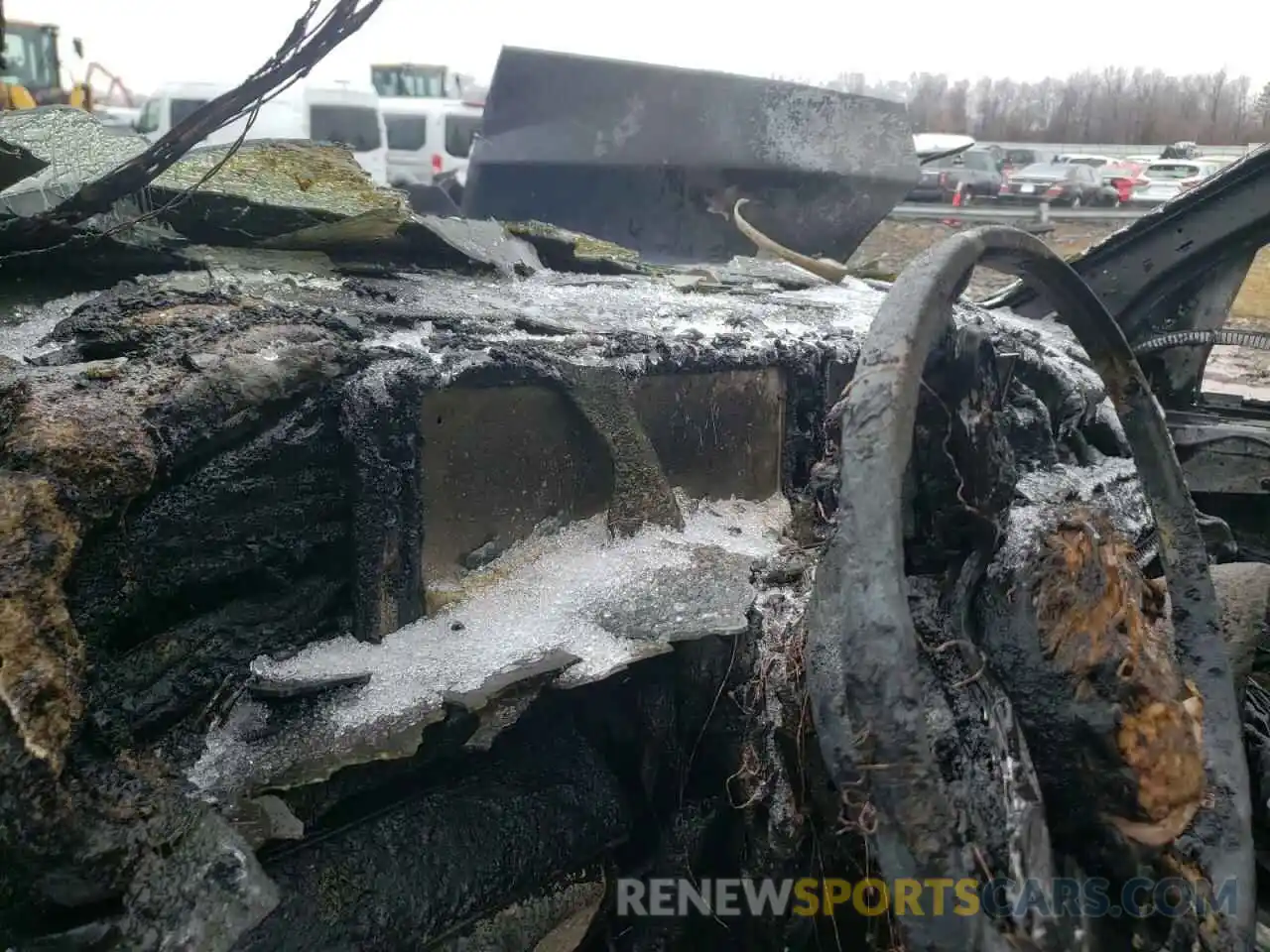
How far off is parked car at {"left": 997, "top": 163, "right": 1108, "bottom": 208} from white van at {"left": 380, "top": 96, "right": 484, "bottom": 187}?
9.45 meters

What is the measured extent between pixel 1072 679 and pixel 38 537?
1.55m

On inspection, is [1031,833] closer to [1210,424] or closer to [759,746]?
[759,746]

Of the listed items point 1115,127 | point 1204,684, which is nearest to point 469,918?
point 1204,684

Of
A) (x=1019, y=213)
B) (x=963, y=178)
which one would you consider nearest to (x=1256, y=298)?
(x=1019, y=213)

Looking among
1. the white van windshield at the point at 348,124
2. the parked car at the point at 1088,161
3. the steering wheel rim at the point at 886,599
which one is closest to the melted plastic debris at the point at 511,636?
the steering wheel rim at the point at 886,599

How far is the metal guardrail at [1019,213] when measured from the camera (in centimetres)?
1599

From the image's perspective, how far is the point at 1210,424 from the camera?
4.13 metres

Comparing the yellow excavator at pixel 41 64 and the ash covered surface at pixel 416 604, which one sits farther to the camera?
the yellow excavator at pixel 41 64

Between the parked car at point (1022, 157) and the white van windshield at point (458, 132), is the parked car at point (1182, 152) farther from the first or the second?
the white van windshield at point (458, 132)

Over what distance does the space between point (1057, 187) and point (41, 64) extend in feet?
51.2

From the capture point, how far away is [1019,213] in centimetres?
1675

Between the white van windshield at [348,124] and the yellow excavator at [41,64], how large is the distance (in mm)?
2818

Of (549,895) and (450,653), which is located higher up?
(450,653)

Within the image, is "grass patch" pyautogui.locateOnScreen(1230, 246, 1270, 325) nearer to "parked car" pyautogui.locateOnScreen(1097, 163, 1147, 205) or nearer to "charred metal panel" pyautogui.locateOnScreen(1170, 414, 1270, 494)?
"parked car" pyautogui.locateOnScreen(1097, 163, 1147, 205)
